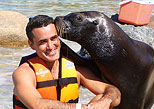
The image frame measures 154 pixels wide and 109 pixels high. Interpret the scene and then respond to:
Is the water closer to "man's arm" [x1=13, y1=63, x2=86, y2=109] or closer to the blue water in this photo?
the blue water

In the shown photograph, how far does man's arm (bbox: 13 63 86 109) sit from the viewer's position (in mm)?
3051

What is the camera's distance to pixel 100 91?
3.61 metres

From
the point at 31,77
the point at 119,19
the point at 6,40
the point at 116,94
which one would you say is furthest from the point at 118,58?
the point at 119,19

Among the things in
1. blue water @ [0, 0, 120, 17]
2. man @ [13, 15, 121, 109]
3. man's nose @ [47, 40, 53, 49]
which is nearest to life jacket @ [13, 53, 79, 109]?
man @ [13, 15, 121, 109]

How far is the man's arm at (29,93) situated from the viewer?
305 cm

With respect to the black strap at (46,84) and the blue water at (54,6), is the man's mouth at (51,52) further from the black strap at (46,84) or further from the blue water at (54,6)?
the blue water at (54,6)

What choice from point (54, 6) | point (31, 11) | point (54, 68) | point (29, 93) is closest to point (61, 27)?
point (54, 68)

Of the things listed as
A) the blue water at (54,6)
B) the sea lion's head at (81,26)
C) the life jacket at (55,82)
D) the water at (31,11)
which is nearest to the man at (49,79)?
the life jacket at (55,82)

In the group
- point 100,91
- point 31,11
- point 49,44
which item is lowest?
point 31,11

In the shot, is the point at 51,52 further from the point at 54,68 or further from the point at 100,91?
the point at 100,91

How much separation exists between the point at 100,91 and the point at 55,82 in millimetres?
550

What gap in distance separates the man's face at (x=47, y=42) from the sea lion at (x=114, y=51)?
4.6 inches

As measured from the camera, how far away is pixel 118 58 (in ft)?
12.1

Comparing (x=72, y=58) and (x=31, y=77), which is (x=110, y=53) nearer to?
(x=72, y=58)
